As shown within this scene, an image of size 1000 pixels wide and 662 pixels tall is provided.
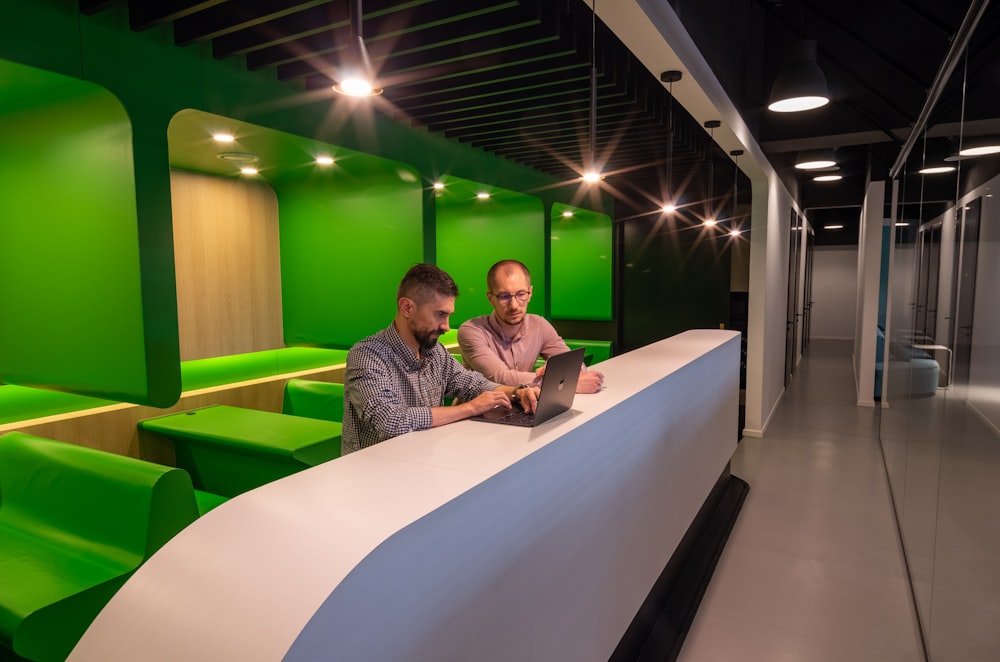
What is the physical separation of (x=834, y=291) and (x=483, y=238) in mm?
12593

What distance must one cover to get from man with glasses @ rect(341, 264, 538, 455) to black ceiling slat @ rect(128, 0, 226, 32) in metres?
1.49

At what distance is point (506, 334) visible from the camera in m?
3.10

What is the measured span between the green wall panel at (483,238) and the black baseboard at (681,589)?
287cm

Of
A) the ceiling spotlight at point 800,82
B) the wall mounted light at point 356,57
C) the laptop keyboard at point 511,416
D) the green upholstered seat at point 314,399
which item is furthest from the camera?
the ceiling spotlight at point 800,82

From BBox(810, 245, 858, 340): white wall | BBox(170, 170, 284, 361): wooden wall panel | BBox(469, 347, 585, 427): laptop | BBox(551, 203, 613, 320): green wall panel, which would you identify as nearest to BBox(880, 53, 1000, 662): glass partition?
BBox(469, 347, 585, 427): laptop

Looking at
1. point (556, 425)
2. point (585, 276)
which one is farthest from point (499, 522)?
point (585, 276)

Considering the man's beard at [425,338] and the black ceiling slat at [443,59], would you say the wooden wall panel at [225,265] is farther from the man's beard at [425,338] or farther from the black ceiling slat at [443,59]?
the man's beard at [425,338]

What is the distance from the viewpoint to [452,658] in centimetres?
124

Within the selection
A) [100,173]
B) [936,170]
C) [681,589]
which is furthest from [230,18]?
[681,589]

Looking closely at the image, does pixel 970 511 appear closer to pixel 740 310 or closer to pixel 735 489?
pixel 735 489

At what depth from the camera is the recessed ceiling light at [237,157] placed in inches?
156

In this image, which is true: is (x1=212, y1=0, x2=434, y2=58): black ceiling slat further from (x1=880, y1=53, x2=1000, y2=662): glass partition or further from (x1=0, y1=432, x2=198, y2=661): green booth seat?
(x1=880, y1=53, x2=1000, y2=662): glass partition

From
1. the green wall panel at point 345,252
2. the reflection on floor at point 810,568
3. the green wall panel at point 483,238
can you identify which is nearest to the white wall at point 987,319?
the reflection on floor at point 810,568

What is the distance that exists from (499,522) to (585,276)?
7441 mm
